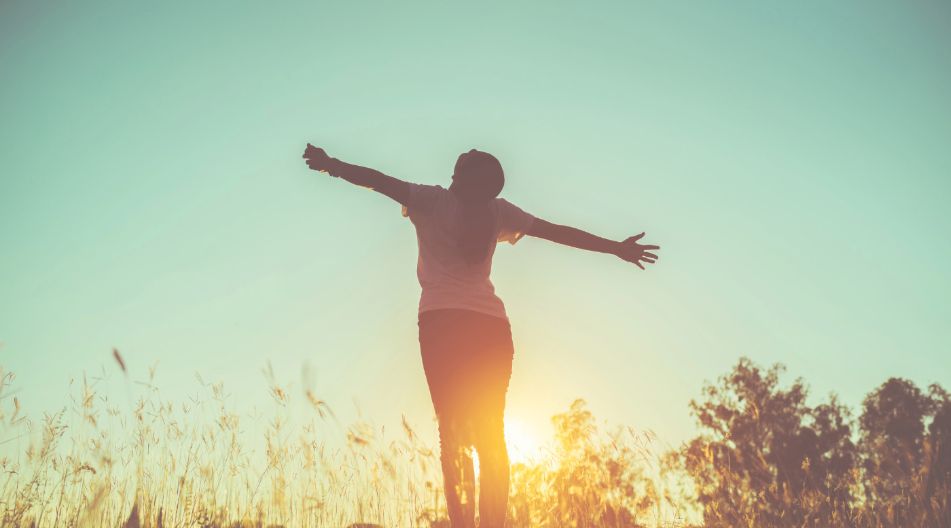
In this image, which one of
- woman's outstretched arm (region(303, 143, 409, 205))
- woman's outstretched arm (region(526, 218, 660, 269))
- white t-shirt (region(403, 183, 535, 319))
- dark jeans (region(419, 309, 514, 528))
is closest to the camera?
dark jeans (region(419, 309, 514, 528))

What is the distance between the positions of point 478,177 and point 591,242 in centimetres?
120

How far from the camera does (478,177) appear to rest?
3.23m

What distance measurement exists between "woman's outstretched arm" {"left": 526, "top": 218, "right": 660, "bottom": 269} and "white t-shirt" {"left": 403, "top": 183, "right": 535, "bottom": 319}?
540 millimetres

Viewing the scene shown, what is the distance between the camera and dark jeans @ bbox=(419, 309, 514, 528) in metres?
2.92

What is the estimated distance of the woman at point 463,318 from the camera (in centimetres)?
293

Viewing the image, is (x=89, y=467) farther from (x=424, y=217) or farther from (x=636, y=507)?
(x=636, y=507)

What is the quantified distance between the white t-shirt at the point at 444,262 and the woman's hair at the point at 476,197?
41mm

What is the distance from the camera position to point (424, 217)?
324cm

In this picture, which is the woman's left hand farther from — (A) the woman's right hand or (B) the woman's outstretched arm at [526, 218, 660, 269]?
(A) the woman's right hand

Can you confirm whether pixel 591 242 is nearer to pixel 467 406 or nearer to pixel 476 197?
pixel 476 197

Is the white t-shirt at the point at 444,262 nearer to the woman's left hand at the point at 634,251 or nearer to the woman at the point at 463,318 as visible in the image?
the woman at the point at 463,318

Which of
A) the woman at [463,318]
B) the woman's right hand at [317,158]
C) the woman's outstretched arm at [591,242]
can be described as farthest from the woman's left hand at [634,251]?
the woman's right hand at [317,158]

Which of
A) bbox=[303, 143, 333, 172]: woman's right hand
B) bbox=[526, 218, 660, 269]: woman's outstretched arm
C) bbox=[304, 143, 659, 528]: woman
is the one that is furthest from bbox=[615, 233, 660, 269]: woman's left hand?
bbox=[303, 143, 333, 172]: woman's right hand

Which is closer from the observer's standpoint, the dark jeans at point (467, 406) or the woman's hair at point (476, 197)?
the dark jeans at point (467, 406)
